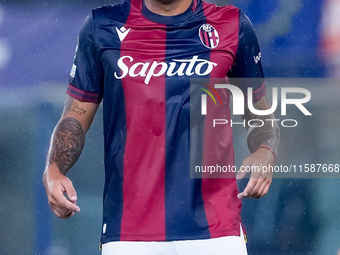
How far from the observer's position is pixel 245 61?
8.40 ft

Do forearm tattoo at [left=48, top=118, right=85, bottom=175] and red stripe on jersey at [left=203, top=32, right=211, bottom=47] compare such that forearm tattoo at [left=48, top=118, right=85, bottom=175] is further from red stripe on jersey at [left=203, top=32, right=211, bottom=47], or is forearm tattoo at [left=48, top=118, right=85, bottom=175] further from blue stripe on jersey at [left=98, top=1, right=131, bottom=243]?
red stripe on jersey at [left=203, top=32, right=211, bottom=47]

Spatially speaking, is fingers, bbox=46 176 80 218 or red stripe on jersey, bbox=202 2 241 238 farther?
red stripe on jersey, bbox=202 2 241 238

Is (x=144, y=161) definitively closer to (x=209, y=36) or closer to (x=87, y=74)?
(x=87, y=74)

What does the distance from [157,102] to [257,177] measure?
16.3 inches

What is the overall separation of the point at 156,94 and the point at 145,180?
292mm

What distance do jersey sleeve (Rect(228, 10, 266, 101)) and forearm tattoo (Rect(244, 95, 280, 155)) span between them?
83mm

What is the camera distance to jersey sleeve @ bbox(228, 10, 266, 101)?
2.55 meters

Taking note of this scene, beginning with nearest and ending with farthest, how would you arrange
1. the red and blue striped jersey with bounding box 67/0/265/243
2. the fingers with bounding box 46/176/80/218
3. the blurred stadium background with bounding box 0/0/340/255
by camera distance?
the fingers with bounding box 46/176/80/218
the red and blue striped jersey with bounding box 67/0/265/243
the blurred stadium background with bounding box 0/0/340/255

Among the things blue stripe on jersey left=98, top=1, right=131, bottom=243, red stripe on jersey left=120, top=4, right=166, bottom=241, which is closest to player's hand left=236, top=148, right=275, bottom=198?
red stripe on jersey left=120, top=4, right=166, bottom=241

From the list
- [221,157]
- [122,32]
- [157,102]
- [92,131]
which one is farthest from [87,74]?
[92,131]

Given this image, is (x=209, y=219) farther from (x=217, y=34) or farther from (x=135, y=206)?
(x=217, y=34)

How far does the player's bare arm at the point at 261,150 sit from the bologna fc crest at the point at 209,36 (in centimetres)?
29

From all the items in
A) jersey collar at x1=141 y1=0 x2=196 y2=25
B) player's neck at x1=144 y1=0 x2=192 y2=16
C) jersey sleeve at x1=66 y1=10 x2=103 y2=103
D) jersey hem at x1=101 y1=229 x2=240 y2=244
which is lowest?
jersey hem at x1=101 y1=229 x2=240 y2=244

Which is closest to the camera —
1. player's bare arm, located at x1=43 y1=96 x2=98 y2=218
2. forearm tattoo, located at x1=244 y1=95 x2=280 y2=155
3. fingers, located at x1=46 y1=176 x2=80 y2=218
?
fingers, located at x1=46 y1=176 x2=80 y2=218
